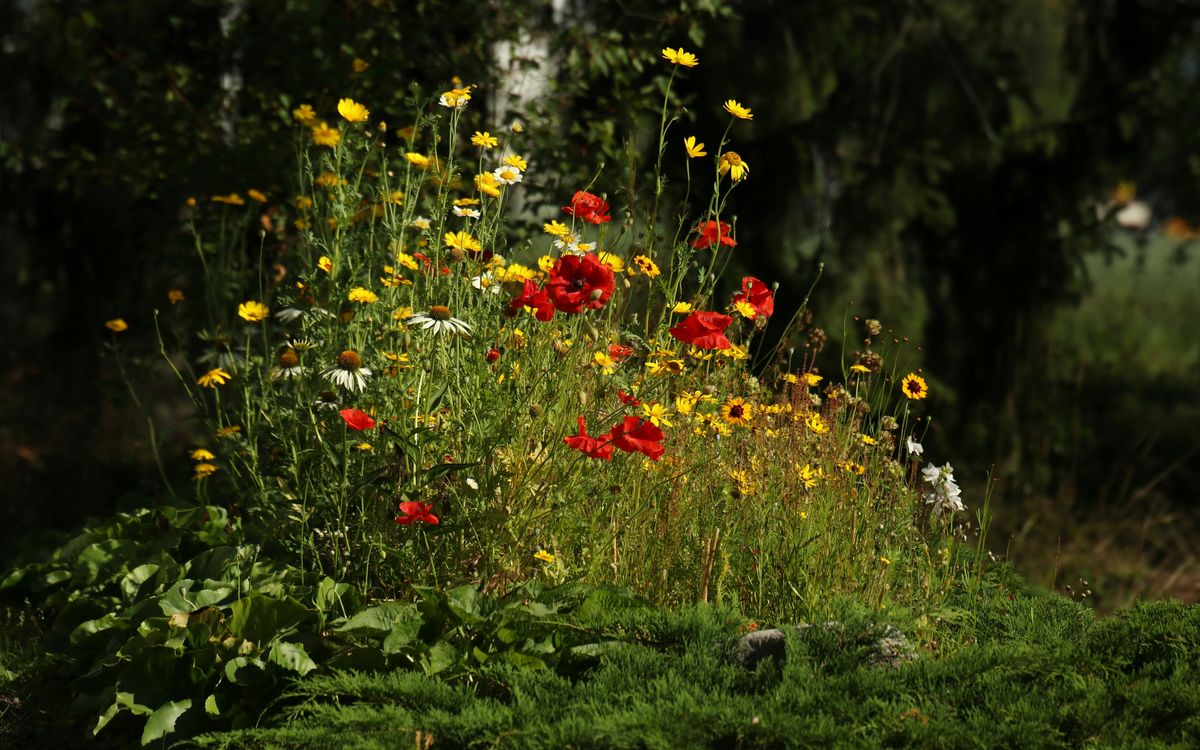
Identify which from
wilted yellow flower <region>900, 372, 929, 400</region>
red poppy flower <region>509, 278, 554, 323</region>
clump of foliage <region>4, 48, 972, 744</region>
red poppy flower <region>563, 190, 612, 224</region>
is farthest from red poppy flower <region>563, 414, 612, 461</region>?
wilted yellow flower <region>900, 372, 929, 400</region>

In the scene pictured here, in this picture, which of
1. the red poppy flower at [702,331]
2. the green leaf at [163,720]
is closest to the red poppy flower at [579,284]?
the red poppy flower at [702,331]

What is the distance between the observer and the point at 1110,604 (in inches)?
217

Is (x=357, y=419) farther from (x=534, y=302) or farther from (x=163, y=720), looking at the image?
(x=163, y=720)

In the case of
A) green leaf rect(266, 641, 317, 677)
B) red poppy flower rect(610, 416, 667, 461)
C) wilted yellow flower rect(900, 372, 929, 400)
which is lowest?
green leaf rect(266, 641, 317, 677)

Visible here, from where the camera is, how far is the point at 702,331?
3043mm

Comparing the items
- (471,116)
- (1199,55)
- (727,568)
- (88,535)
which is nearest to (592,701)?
(727,568)

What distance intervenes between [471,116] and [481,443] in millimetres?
2438

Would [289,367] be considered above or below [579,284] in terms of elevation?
below

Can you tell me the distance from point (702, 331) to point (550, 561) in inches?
30.7

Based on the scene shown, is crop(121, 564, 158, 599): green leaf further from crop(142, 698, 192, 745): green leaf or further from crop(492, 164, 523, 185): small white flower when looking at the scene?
crop(492, 164, 523, 185): small white flower

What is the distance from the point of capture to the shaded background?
536 cm

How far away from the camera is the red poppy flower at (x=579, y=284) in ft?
9.74

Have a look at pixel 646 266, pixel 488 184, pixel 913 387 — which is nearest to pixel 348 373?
pixel 488 184

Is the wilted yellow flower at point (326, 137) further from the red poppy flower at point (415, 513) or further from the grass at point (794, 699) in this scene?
the grass at point (794, 699)
